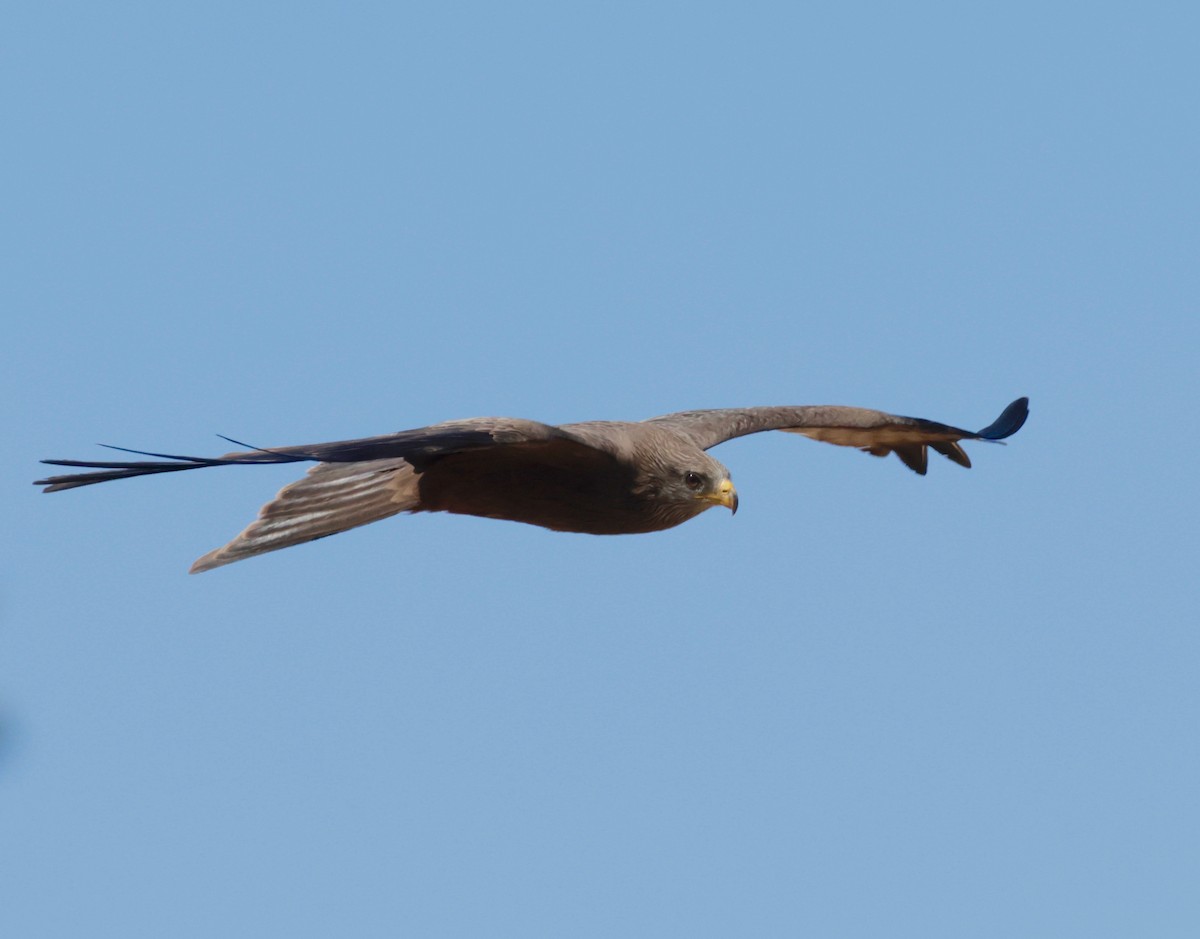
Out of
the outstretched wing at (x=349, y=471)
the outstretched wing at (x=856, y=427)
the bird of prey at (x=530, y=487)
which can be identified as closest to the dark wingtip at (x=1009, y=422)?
the outstretched wing at (x=856, y=427)

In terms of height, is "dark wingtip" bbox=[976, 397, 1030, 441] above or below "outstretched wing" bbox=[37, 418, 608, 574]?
above

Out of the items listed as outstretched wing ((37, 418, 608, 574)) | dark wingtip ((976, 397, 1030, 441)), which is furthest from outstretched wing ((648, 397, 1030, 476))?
outstretched wing ((37, 418, 608, 574))

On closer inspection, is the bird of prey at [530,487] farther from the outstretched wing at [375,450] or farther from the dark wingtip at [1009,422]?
the dark wingtip at [1009,422]

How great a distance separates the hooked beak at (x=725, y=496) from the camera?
8883 mm

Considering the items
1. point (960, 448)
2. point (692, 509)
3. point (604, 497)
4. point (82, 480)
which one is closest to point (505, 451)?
point (604, 497)

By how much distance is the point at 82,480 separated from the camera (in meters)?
7.35

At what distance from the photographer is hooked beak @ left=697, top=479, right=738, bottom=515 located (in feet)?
29.1

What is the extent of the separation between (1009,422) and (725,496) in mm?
3390

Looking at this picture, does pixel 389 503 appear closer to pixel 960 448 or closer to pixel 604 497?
pixel 604 497

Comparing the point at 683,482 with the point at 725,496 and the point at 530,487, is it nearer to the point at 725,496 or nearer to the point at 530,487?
the point at 725,496

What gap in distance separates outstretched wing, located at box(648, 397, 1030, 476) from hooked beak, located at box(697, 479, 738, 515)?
1.03 metres

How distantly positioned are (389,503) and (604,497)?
3.83ft

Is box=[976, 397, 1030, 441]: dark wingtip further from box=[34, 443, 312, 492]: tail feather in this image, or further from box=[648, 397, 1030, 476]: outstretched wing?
box=[34, 443, 312, 492]: tail feather

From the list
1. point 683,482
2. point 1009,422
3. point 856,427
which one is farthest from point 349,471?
point 1009,422
